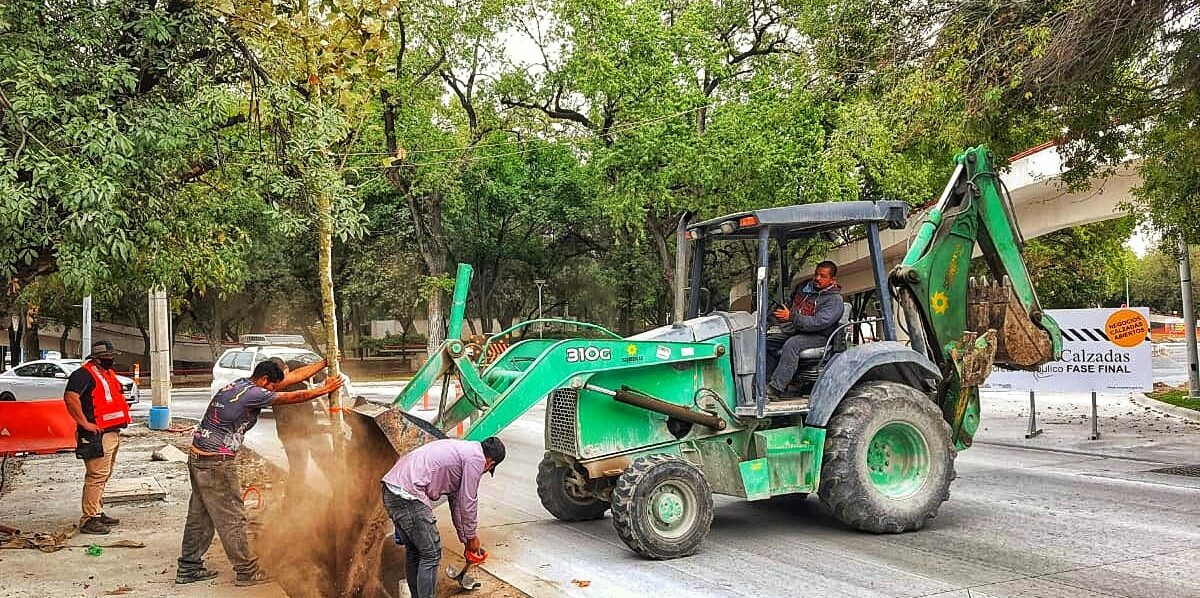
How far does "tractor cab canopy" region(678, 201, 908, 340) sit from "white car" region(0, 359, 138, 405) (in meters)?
20.0

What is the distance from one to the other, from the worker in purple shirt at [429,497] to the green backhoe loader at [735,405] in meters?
1.02

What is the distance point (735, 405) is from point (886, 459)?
1.54 metres

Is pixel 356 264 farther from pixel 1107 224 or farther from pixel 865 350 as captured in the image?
pixel 865 350

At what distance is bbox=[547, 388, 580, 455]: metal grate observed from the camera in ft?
29.0

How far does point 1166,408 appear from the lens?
2180 centimetres

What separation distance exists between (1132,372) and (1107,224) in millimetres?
20913

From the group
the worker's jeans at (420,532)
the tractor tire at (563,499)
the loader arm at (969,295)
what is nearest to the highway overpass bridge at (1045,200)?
the loader arm at (969,295)

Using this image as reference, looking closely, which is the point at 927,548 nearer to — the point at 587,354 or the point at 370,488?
the point at 587,354

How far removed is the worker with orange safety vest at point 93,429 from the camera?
9820 millimetres

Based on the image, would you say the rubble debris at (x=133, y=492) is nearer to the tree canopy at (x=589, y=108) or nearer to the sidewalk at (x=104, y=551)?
the sidewalk at (x=104, y=551)

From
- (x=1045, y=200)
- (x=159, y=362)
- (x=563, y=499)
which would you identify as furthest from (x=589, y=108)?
(x=563, y=499)

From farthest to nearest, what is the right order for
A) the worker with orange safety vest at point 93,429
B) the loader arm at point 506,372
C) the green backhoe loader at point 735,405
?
the worker with orange safety vest at point 93,429 → the green backhoe loader at point 735,405 → the loader arm at point 506,372

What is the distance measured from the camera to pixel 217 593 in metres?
7.63

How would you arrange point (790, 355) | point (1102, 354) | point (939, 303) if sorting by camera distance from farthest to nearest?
point (1102, 354), point (939, 303), point (790, 355)
